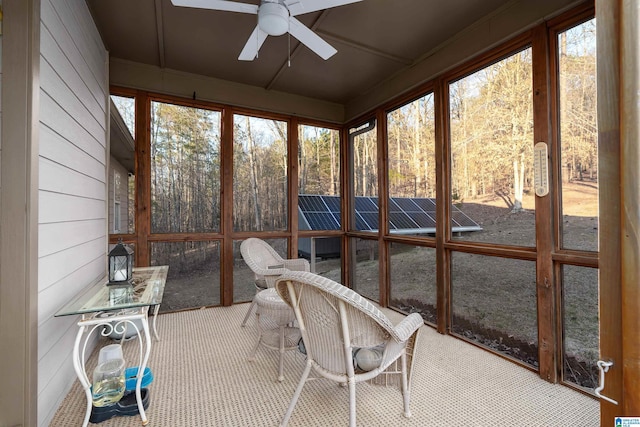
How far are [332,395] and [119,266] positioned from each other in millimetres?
1897

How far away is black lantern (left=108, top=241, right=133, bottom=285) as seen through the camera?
2281 millimetres

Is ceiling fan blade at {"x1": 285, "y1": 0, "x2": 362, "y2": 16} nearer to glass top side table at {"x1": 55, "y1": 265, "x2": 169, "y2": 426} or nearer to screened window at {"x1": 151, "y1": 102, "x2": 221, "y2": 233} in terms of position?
glass top side table at {"x1": 55, "y1": 265, "x2": 169, "y2": 426}

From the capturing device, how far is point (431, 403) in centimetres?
192

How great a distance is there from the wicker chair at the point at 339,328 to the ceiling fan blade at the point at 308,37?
1.73 meters

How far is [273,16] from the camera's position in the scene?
1893mm

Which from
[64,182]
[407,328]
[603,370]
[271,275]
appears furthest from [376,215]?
[603,370]

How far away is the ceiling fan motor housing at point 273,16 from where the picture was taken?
1883mm

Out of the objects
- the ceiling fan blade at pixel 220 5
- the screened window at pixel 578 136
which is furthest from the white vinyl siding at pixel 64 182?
the screened window at pixel 578 136

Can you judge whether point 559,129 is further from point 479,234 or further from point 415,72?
point 415,72

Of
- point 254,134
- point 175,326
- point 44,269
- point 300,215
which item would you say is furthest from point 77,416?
point 254,134

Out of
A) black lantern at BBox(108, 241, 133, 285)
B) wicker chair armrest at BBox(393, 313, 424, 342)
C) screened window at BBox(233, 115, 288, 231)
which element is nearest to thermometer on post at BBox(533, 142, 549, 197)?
wicker chair armrest at BBox(393, 313, 424, 342)

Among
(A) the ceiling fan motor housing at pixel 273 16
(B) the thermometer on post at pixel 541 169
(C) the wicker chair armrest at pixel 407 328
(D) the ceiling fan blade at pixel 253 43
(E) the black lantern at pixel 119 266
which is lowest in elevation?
(C) the wicker chair armrest at pixel 407 328

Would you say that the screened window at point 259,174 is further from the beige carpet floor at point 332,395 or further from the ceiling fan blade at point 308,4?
the ceiling fan blade at point 308,4

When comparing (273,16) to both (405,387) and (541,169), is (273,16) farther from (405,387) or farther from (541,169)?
(405,387)
